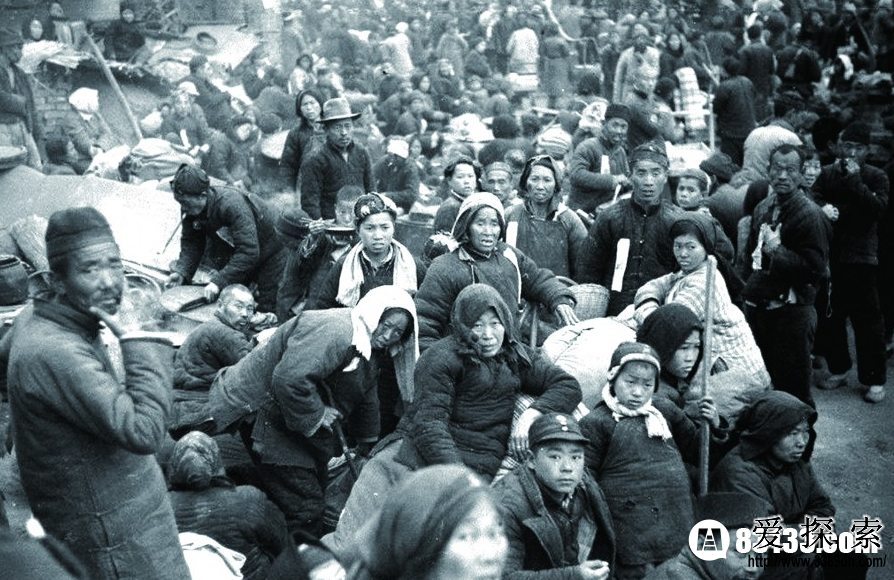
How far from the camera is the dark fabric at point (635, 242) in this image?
602 centimetres

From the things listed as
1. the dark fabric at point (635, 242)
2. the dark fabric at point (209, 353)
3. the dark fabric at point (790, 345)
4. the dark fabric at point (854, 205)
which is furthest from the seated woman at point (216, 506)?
the dark fabric at point (854, 205)

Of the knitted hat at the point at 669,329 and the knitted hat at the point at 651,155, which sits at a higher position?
the knitted hat at the point at 651,155

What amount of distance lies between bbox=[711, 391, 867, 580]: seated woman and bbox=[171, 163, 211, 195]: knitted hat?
4.02 m

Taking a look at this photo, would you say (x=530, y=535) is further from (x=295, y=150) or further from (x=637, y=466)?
(x=295, y=150)

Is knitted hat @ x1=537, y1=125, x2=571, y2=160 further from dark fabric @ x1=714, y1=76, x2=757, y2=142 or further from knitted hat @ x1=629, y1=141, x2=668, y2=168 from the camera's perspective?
knitted hat @ x1=629, y1=141, x2=668, y2=168

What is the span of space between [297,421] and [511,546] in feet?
4.49

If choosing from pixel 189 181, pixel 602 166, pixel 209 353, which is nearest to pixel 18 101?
pixel 189 181

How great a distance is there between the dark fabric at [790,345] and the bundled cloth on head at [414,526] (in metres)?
4.39

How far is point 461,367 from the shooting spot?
434 cm

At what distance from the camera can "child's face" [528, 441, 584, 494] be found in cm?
386

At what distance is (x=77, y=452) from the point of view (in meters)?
2.91

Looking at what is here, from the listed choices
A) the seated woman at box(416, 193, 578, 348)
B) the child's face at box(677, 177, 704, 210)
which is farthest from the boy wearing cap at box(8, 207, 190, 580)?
the child's face at box(677, 177, 704, 210)

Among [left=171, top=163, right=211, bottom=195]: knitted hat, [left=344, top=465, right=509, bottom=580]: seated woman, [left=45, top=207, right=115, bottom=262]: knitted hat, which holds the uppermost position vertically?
[left=45, top=207, right=115, bottom=262]: knitted hat

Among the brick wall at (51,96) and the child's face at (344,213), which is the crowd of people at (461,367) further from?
the brick wall at (51,96)
